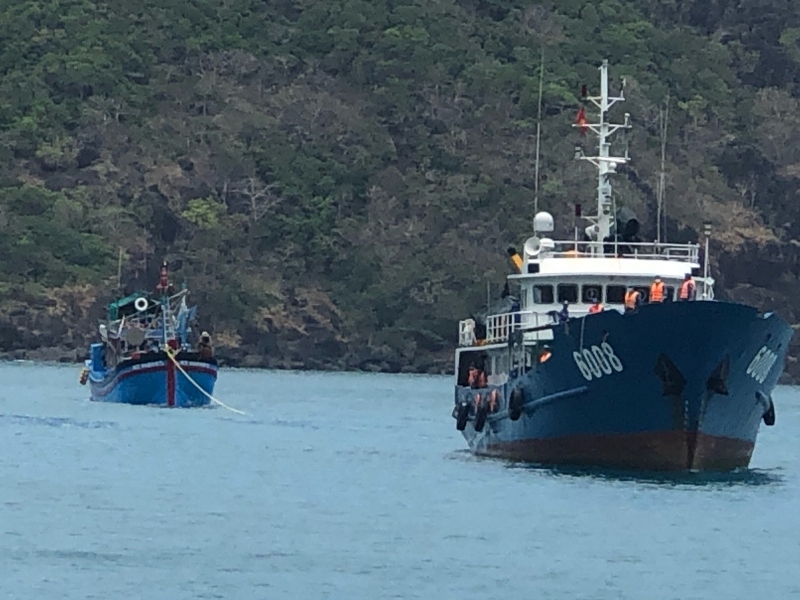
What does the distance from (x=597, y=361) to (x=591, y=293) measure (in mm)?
4128

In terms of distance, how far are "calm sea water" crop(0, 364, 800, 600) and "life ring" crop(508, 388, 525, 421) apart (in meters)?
1.19

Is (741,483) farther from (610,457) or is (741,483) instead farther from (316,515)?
(316,515)

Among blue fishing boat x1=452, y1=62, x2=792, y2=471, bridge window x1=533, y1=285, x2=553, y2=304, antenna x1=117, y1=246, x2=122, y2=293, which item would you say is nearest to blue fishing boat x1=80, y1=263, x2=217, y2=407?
blue fishing boat x1=452, y1=62, x2=792, y2=471

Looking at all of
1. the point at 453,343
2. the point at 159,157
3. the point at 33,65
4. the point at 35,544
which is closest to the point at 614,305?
the point at 35,544

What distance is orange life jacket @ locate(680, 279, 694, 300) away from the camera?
50750 mm

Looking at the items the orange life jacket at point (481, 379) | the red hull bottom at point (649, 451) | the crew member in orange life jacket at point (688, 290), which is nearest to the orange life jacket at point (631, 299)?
the crew member in orange life jacket at point (688, 290)

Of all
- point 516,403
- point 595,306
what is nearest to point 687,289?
point 595,306

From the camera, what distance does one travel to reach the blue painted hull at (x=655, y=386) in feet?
158

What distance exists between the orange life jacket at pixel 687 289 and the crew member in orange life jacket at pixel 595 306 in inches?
66.4

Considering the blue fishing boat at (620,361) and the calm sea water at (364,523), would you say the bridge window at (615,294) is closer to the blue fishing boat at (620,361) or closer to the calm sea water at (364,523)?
the blue fishing boat at (620,361)

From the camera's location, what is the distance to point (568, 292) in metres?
53.1

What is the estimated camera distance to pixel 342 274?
14225 centimetres

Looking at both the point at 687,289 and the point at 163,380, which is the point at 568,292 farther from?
the point at 163,380

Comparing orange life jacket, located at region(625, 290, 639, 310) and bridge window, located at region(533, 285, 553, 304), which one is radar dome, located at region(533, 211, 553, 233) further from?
orange life jacket, located at region(625, 290, 639, 310)
